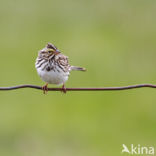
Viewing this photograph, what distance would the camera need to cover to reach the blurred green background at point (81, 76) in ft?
52.0

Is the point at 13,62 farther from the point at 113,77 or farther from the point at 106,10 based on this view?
the point at 106,10

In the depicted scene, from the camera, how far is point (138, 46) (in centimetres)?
1955

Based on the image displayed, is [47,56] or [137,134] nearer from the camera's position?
[47,56]

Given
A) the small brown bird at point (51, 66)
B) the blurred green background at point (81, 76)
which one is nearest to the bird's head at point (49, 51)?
the small brown bird at point (51, 66)

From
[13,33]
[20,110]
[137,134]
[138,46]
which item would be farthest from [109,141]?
[13,33]

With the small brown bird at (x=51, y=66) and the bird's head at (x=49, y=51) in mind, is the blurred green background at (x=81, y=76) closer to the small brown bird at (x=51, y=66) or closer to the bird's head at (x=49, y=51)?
the small brown bird at (x=51, y=66)

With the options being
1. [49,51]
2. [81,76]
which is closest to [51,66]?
[49,51]

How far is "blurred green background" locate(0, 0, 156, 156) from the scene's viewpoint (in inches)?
623

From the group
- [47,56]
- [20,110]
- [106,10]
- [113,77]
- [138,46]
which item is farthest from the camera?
[106,10]

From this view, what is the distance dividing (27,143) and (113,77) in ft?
9.61

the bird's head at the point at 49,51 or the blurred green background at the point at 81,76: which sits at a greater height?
the bird's head at the point at 49,51

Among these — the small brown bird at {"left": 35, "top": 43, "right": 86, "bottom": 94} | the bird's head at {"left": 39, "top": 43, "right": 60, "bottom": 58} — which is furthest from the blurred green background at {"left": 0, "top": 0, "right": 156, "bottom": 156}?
the bird's head at {"left": 39, "top": 43, "right": 60, "bottom": 58}

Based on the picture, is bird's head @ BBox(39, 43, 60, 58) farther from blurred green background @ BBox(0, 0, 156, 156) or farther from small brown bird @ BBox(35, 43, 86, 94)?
blurred green background @ BBox(0, 0, 156, 156)

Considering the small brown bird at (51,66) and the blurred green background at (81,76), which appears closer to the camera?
the small brown bird at (51,66)
